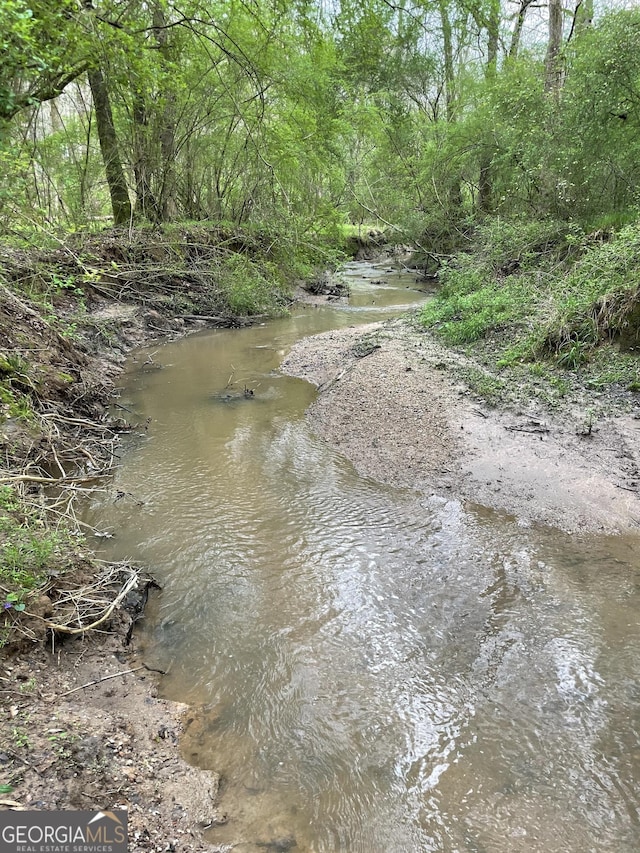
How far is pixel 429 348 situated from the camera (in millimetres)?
7883

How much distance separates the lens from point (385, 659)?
2729 mm

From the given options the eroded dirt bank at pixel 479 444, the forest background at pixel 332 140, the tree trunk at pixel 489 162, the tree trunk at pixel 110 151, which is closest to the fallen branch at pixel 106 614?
the eroded dirt bank at pixel 479 444

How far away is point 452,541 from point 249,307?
353 inches

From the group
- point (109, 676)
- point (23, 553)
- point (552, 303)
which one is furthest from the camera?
point (552, 303)

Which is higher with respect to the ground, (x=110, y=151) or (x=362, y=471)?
(x=110, y=151)

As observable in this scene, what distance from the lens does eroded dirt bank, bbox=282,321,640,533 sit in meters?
4.05

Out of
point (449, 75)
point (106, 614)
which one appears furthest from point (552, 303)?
point (449, 75)

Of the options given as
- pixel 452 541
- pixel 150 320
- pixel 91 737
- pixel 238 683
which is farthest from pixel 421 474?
pixel 150 320

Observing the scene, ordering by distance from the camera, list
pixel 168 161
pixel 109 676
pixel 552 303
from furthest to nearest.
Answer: pixel 168 161
pixel 552 303
pixel 109 676

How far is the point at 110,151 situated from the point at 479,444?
998 centimetres

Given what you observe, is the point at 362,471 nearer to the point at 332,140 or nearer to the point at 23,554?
the point at 23,554

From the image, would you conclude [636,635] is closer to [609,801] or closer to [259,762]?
[609,801]

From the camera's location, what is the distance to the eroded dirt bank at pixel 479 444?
4.05m

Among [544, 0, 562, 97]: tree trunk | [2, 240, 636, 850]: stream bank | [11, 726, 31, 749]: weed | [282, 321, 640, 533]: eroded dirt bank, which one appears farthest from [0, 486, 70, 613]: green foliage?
[544, 0, 562, 97]: tree trunk
